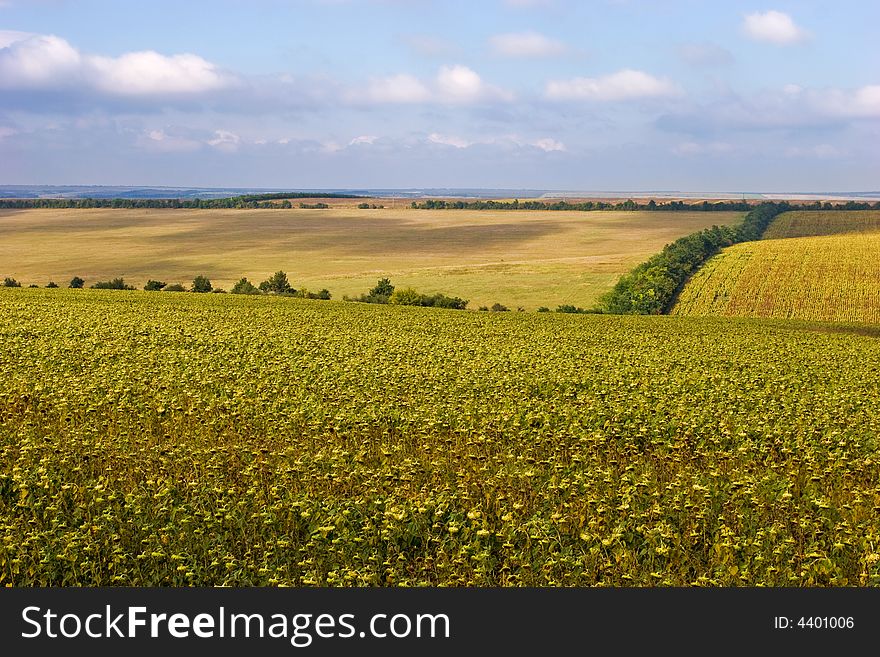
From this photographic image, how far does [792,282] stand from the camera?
9031 centimetres

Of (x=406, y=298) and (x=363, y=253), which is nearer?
(x=406, y=298)

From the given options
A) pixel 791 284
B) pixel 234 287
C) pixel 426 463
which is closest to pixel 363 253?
pixel 234 287

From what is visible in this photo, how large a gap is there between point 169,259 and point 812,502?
5000 inches

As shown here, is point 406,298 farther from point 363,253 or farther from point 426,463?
point 363,253

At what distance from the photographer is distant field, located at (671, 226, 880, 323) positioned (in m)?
79.9

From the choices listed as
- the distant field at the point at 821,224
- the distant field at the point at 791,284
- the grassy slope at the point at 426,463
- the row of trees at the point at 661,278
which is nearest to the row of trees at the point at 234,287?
the row of trees at the point at 661,278

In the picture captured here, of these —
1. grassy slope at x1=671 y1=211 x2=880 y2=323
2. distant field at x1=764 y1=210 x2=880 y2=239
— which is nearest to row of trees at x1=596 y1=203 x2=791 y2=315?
grassy slope at x1=671 y1=211 x2=880 y2=323

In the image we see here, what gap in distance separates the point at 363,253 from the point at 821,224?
92.8m

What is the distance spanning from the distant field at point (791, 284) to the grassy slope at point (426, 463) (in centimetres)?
4638

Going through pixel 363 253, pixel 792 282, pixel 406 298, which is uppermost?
pixel 363 253

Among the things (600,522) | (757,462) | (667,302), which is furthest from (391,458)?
(667,302)

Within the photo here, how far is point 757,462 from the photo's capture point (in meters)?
19.7

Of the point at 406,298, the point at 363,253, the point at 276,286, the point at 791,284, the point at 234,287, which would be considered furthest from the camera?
the point at 363,253

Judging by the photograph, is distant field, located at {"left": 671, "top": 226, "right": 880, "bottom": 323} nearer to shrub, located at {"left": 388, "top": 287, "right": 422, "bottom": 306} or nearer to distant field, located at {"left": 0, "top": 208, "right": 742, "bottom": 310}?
distant field, located at {"left": 0, "top": 208, "right": 742, "bottom": 310}
